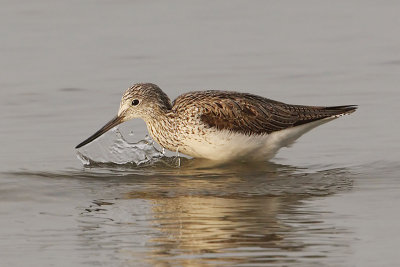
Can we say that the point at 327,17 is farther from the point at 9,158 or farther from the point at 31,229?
the point at 31,229

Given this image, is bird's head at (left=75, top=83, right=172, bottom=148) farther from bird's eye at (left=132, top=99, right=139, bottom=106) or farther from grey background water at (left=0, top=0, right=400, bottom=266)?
grey background water at (left=0, top=0, right=400, bottom=266)

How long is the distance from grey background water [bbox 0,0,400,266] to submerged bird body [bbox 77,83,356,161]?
0.29 meters

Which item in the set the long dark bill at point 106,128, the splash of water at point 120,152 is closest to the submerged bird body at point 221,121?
the long dark bill at point 106,128

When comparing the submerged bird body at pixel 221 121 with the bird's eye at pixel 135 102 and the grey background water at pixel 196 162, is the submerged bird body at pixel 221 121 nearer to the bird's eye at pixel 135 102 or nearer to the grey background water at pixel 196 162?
the bird's eye at pixel 135 102

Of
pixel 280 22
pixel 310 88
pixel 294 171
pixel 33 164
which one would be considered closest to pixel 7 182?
pixel 33 164

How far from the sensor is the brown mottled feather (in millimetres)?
14219

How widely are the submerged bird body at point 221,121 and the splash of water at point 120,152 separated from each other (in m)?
0.25

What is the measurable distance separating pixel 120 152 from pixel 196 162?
1.12 m

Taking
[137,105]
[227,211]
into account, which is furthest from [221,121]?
[227,211]

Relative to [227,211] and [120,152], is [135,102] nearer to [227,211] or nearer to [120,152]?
[120,152]

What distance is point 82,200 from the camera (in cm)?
1249

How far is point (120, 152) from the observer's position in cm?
1519

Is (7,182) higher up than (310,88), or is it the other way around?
(310,88)

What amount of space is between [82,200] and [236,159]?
2.73m
